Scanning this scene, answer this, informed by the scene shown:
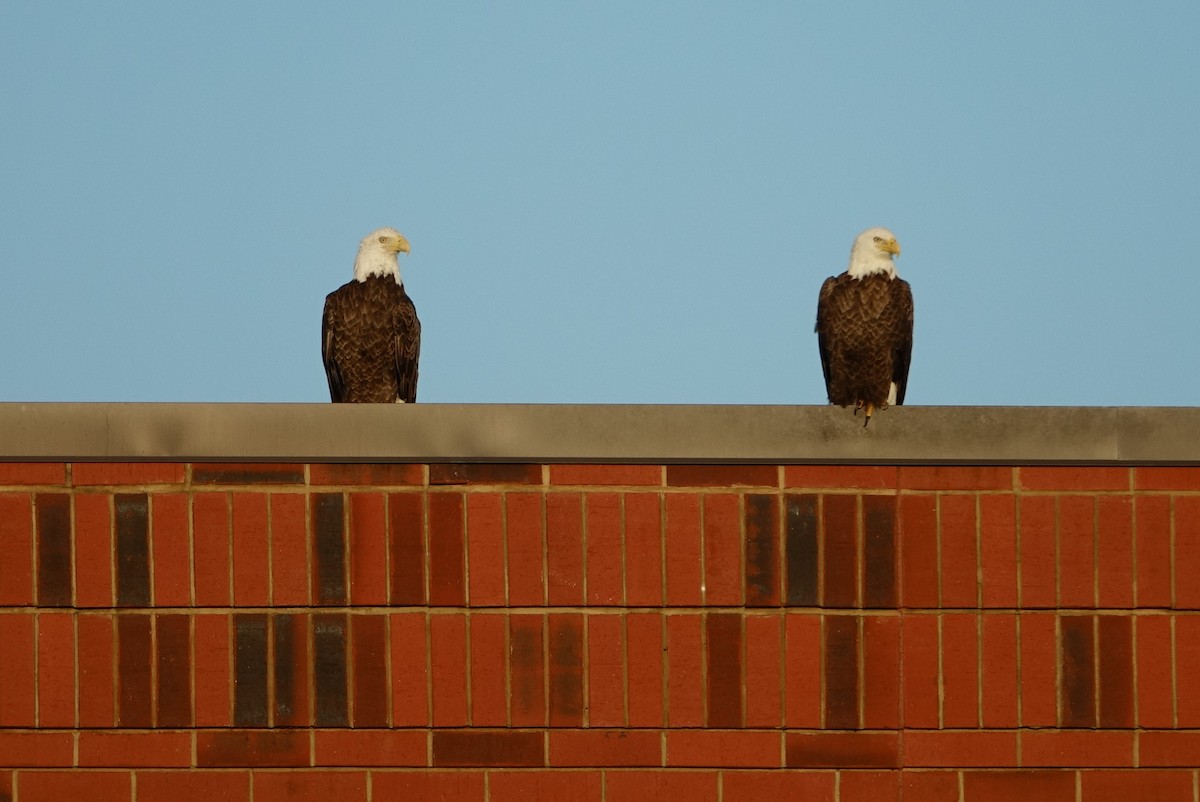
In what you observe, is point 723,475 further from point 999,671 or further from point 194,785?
point 194,785

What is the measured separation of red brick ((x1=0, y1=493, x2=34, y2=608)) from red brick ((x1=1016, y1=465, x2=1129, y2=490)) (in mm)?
3515

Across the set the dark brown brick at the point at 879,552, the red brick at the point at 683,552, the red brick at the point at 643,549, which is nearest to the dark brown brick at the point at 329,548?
the red brick at the point at 643,549

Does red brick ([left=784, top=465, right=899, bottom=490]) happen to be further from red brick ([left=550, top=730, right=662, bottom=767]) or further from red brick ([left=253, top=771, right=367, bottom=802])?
red brick ([left=253, top=771, right=367, bottom=802])

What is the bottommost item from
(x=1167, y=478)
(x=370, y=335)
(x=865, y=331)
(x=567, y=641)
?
(x=567, y=641)

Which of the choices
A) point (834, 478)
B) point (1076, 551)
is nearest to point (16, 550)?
point (834, 478)

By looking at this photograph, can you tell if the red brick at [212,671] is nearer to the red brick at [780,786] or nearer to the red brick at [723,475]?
the red brick at [723,475]

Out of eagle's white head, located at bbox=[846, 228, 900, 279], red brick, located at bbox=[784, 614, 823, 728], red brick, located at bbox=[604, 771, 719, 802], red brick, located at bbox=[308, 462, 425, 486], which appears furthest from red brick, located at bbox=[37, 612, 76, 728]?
eagle's white head, located at bbox=[846, 228, 900, 279]

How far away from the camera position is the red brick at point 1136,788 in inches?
209

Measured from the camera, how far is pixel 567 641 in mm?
5332

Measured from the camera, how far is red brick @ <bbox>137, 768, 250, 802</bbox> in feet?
17.4

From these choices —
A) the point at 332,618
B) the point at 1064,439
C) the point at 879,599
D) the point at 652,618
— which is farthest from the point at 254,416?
the point at 1064,439

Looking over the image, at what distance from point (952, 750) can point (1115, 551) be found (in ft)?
2.99

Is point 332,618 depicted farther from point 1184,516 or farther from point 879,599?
point 1184,516

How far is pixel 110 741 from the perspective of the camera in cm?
533
